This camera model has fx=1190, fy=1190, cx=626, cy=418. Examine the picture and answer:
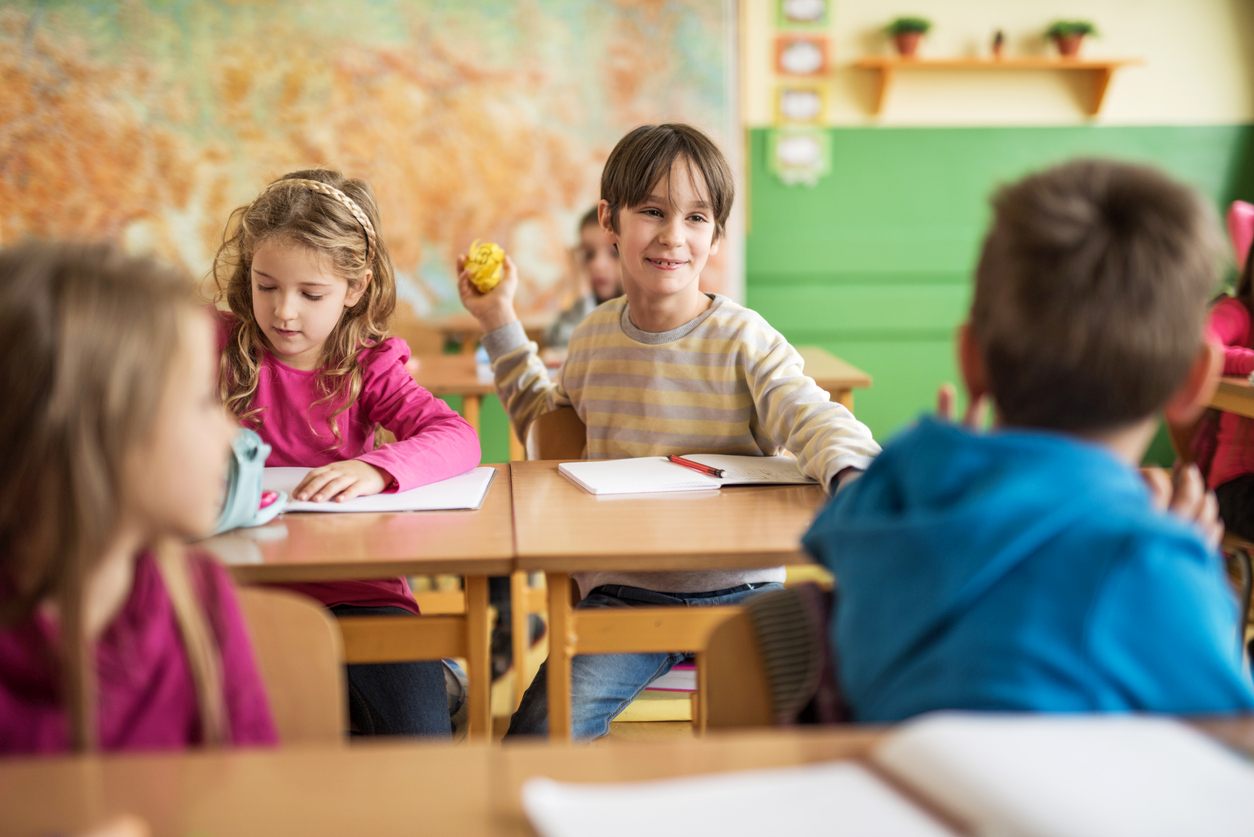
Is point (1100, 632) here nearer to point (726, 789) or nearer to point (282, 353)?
point (726, 789)

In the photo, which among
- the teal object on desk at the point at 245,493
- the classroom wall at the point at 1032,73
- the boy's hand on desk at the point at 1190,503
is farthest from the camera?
the classroom wall at the point at 1032,73

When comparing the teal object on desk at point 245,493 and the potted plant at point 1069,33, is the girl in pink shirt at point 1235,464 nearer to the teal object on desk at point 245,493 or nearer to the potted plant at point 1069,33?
the teal object on desk at point 245,493

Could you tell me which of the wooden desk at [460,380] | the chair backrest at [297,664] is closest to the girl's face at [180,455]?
the chair backrest at [297,664]

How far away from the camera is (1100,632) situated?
31.1 inches

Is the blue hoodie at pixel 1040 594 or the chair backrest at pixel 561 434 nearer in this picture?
the blue hoodie at pixel 1040 594

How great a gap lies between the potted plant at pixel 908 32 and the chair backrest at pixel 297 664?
414 cm

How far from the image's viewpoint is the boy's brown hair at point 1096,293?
0.89 metres

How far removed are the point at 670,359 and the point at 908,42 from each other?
307 centimetres

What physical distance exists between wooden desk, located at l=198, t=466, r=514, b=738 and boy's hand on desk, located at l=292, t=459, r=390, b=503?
58mm

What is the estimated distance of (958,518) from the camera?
83 cm

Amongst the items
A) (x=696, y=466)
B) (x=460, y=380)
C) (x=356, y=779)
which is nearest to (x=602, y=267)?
(x=460, y=380)

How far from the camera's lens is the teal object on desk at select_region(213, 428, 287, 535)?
145cm

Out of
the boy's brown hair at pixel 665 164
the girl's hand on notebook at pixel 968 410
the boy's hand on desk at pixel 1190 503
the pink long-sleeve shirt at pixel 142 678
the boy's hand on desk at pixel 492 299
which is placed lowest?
the pink long-sleeve shirt at pixel 142 678

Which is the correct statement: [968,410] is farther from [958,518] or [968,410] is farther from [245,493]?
[245,493]
